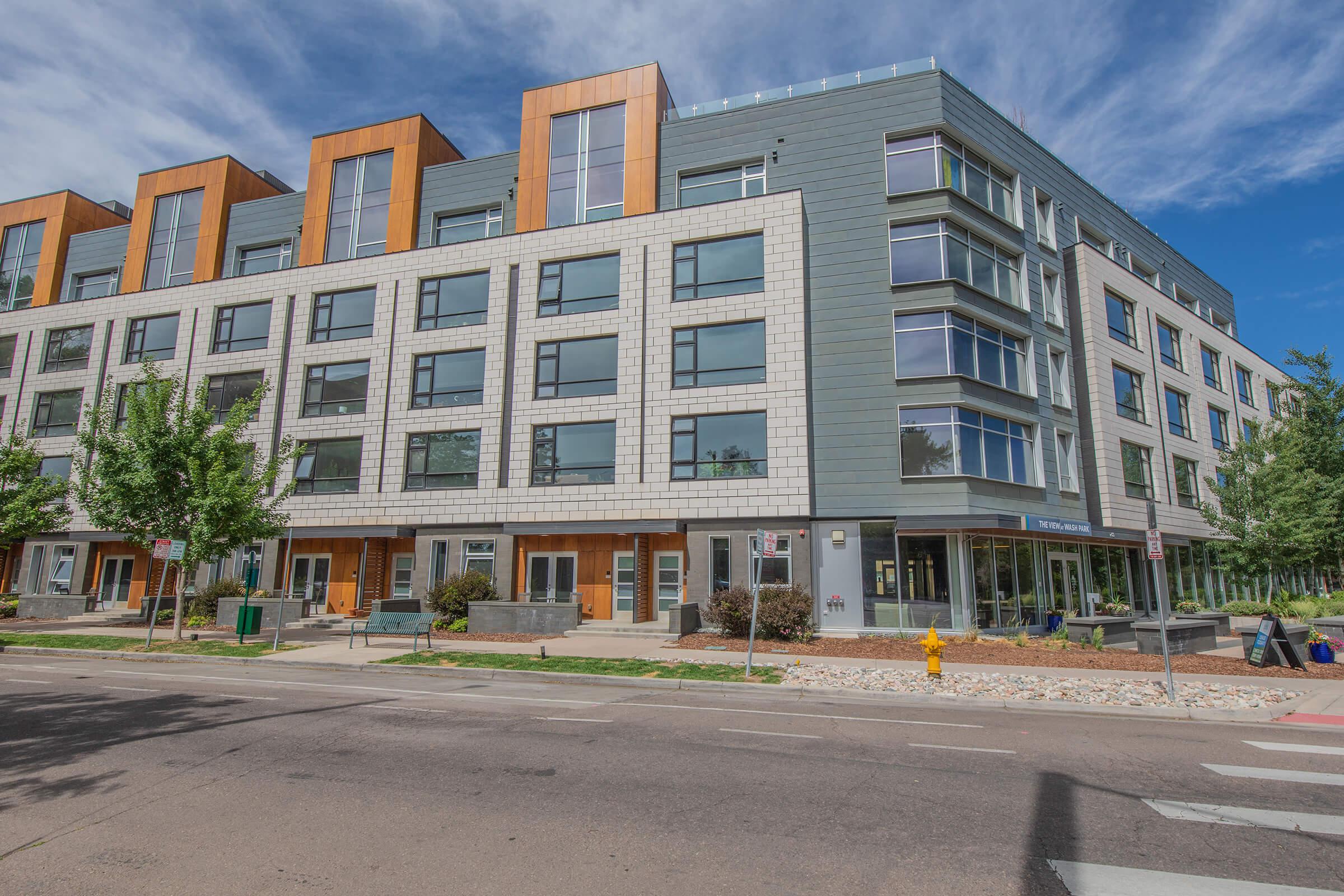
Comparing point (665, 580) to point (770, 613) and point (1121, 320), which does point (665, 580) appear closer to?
point (770, 613)

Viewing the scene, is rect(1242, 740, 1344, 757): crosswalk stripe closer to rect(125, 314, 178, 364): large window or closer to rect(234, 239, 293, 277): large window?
rect(234, 239, 293, 277): large window

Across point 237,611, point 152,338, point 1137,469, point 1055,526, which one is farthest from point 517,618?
point 1137,469

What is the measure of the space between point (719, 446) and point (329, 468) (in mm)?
16154

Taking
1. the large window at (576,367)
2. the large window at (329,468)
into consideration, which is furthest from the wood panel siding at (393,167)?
the large window at (576,367)


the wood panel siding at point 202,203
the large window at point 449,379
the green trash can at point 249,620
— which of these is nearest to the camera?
the green trash can at point 249,620

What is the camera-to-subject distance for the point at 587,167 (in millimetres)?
29266

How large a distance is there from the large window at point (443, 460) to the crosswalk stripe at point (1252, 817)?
24087 millimetres

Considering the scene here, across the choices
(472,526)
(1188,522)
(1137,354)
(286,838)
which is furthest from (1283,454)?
(286,838)

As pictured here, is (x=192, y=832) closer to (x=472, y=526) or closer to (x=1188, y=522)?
(x=472, y=526)

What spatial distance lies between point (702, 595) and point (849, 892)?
19280 mm

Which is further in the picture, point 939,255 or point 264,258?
point 264,258

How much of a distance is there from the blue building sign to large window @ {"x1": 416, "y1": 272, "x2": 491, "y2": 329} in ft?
69.1

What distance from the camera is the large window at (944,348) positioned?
78.7 feet

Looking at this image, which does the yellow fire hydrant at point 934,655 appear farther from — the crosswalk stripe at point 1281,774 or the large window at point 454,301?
the large window at point 454,301
